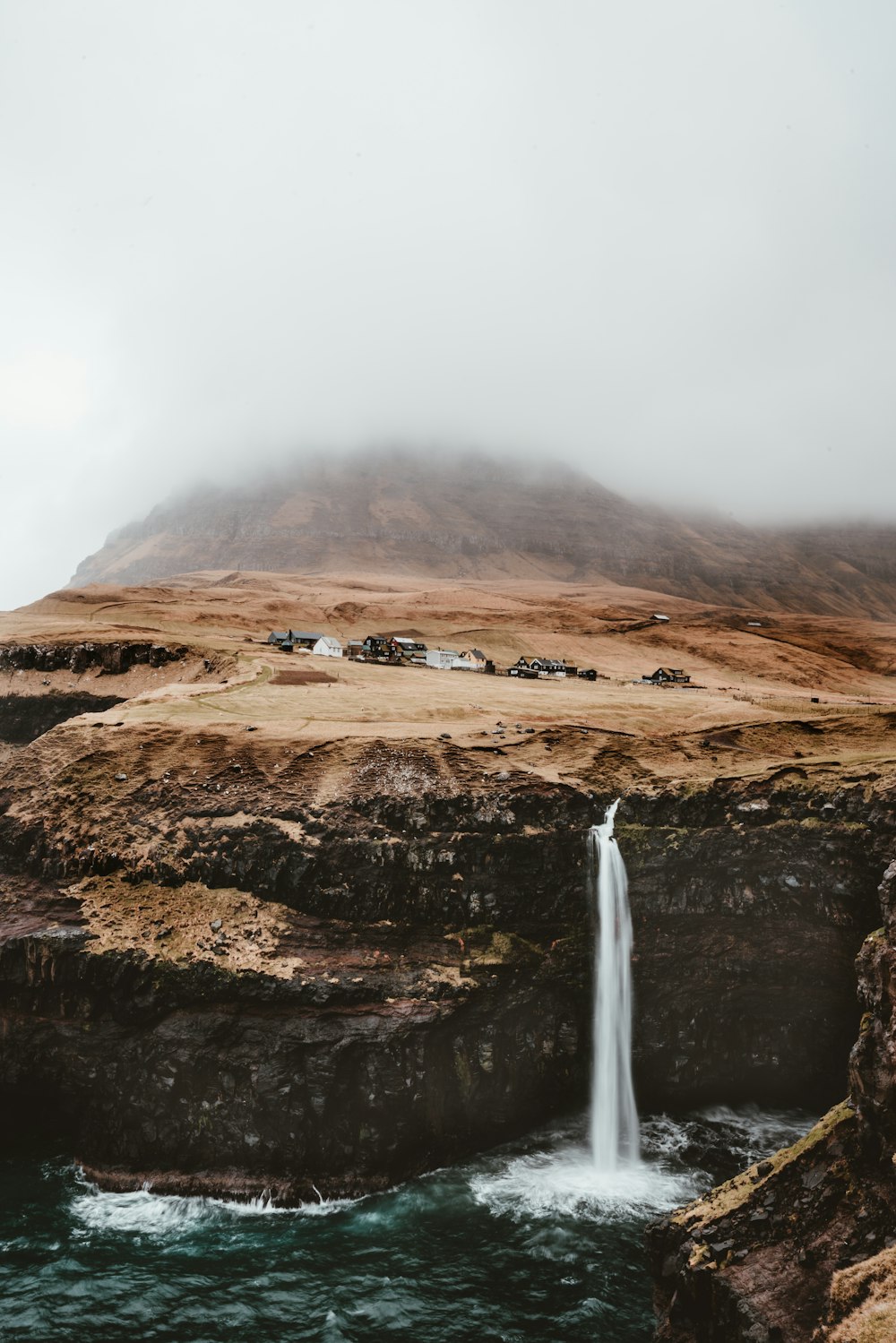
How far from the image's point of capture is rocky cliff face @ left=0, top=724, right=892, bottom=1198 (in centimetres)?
3222

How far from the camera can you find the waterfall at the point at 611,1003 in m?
35.2

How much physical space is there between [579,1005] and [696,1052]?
7.26 m

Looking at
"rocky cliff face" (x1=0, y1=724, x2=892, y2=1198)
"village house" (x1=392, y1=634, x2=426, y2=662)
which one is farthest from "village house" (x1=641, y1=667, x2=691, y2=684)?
"rocky cliff face" (x1=0, y1=724, x2=892, y2=1198)

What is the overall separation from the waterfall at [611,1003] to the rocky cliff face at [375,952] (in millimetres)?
758

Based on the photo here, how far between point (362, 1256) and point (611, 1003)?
656 inches

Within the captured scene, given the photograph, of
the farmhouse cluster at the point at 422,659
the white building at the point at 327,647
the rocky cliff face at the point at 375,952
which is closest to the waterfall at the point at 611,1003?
the rocky cliff face at the point at 375,952

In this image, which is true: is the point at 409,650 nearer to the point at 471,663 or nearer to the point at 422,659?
the point at 422,659

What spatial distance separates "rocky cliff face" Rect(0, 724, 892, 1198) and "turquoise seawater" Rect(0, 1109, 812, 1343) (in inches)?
80.4

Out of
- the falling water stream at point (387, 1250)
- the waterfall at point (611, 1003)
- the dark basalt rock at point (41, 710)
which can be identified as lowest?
the falling water stream at point (387, 1250)

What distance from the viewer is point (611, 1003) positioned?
37094mm

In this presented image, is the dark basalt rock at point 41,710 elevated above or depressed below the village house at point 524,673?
below

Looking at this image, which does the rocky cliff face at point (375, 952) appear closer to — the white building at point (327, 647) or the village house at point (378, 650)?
the white building at point (327, 647)

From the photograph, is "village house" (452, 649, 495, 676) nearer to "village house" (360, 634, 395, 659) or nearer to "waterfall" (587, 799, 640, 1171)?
"village house" (360, 634, 395, 659)

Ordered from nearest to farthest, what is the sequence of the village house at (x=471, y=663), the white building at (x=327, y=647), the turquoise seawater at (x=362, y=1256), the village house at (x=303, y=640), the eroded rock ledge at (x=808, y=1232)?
the eroded rock ledge at (x=808, y=1232)
the turquoise seawater at (x=362, y=1256)
the village house at (x=303, y=640)
the white building at (x=327, y=647)
the village house at (x=471, y=663)
